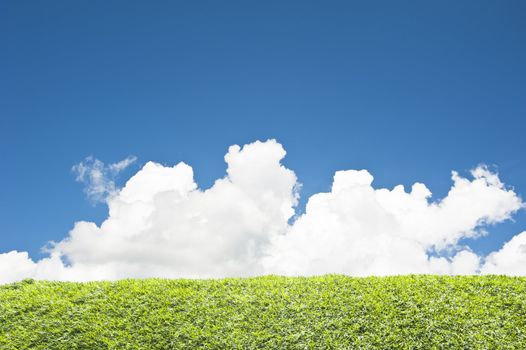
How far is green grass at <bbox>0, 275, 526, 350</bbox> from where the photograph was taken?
1094 cm

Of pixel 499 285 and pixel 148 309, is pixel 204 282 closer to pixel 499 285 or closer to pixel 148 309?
pixel 148 309

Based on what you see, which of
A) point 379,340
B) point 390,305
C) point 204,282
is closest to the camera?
point 379,340

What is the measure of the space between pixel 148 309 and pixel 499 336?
9183mm

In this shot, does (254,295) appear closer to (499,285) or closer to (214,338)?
(214,338)

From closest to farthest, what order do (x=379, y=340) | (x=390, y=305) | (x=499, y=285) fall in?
(x=379, y=340) → (x=390, y=305) → (x=499, y=285)

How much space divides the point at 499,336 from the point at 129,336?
9.42m

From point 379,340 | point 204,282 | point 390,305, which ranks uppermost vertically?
point 204,282

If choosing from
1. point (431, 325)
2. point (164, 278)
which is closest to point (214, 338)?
point (164, 278)

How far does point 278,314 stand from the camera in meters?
11.7

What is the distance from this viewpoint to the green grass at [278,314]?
35.9 feet

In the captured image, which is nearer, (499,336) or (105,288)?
(499,336)

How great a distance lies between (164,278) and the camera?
45.4ft

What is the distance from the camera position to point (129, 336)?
11.5m

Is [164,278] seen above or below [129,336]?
above
